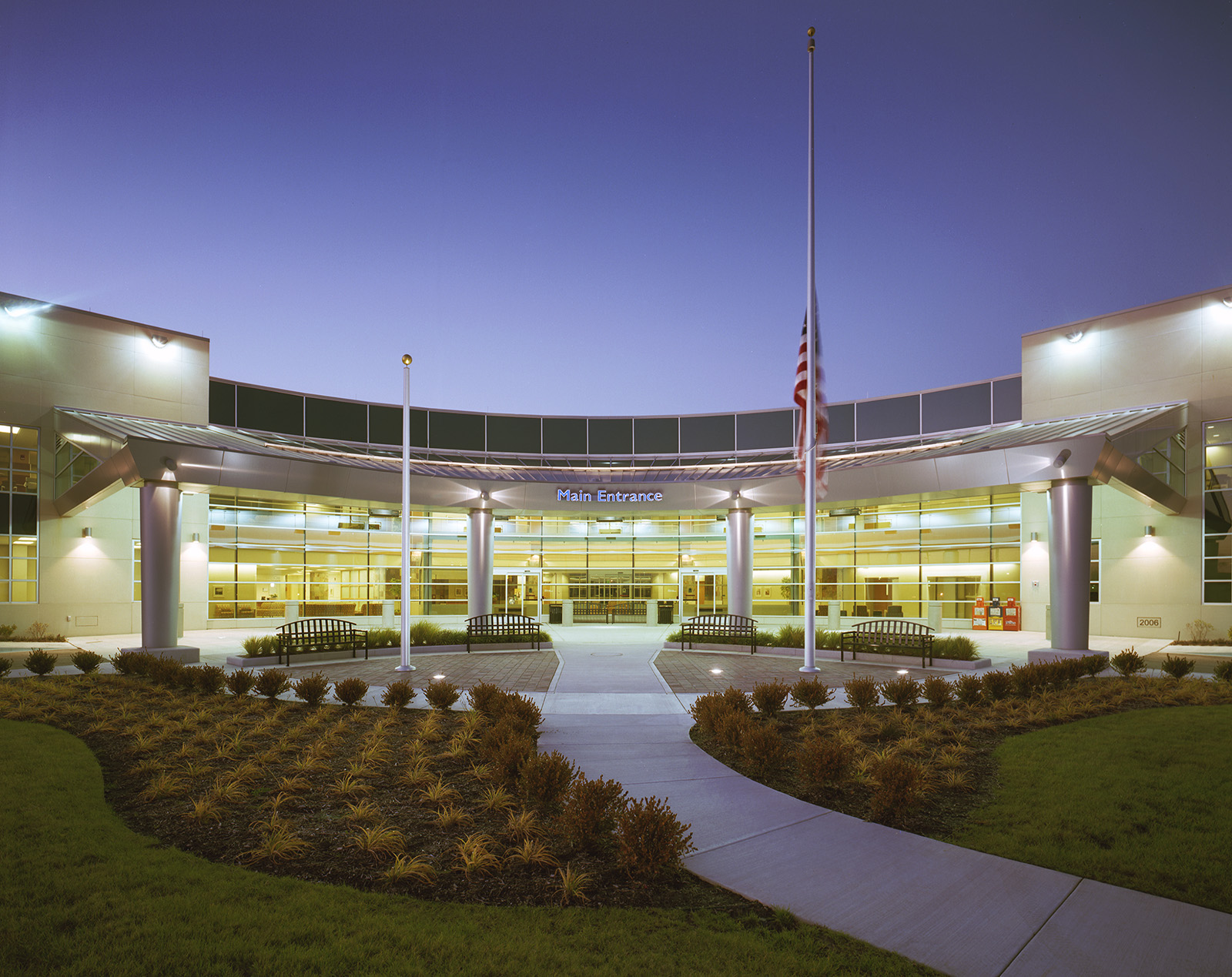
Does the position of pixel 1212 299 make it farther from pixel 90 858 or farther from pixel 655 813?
pixel 90 858

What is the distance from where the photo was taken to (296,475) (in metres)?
21.4

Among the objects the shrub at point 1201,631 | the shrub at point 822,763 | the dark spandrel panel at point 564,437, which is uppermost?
the dark spandrel panel at point 564,437

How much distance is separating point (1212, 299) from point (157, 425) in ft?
116

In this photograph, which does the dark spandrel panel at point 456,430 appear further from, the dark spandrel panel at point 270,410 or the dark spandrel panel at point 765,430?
the dark spandrel panel at point 765,430

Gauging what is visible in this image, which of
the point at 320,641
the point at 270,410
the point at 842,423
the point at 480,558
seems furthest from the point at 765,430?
the point at 320,641

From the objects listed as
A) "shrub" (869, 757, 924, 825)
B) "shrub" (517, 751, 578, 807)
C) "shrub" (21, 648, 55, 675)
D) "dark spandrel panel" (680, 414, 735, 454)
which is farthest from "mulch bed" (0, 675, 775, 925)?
"dark spandrel panel" (680, 414, 735, 454)

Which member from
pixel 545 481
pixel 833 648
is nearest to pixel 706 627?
pixel 833 648

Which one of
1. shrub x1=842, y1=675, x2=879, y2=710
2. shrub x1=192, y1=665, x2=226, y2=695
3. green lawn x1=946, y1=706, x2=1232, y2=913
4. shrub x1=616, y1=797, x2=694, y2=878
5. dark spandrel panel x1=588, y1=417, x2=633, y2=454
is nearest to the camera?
shrub x1=616, y1=797, x2=694, y2=878

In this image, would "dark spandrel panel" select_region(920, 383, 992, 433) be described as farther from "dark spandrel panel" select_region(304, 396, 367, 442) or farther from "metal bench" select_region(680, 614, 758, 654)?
"dark spandrel panel" select_region(304, 396, 367, 442)

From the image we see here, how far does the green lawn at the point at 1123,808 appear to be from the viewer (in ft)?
18.1

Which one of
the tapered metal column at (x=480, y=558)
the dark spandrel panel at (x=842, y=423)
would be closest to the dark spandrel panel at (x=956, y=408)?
the dark spandrel panel at (x=842, y=423)

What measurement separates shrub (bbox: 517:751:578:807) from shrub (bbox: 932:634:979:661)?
1391 cm

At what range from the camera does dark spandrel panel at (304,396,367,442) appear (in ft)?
112

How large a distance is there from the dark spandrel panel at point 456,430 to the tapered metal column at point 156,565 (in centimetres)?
1860
